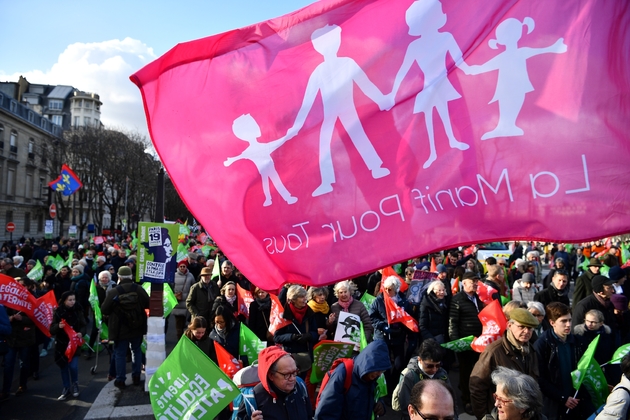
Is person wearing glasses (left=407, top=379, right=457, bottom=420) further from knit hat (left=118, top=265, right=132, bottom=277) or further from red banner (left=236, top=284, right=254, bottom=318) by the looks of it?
knit hat (left=118, top=265, right=132, bottom=277)

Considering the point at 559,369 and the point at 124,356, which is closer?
the point at 559,369

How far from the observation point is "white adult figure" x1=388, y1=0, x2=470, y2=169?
267 cm

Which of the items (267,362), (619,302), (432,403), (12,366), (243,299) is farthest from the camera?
(243,299)

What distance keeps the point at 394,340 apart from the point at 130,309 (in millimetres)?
3775

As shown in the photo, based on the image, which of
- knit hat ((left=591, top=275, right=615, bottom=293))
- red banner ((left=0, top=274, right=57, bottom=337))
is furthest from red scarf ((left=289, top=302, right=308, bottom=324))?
red banner ((left=0, top=274, right=57, bottom=337))

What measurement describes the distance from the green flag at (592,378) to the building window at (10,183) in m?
55.5

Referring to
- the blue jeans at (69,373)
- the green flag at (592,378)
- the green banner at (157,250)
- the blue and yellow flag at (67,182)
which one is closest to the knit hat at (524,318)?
the green flag at (592,378)

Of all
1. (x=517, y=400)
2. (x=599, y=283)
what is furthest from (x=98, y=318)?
(x=599, y=283)

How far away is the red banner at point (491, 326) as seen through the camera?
18.0 ft

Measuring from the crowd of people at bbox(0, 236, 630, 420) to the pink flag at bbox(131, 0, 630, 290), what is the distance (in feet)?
1.90

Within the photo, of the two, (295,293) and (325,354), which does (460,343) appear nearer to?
(325,354)

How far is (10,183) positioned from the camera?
50.6 m

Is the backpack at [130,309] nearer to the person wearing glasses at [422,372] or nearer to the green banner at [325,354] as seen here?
the green banner at [325,354]

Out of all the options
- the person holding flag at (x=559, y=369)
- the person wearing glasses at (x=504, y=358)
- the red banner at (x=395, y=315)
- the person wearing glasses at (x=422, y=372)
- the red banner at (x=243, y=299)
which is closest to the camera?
the person wearing glasses at (x=422, y=372)
